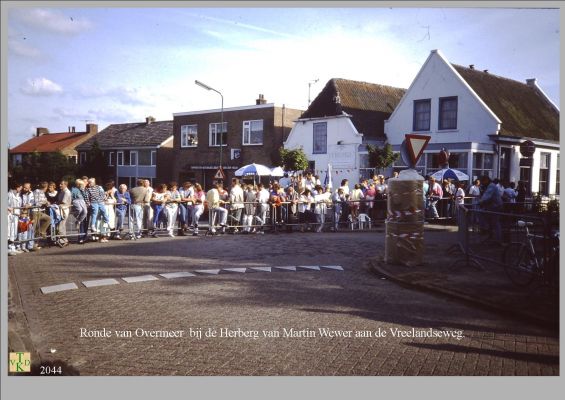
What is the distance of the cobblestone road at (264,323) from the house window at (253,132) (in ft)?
89.2

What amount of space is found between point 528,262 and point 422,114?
19.8 metres

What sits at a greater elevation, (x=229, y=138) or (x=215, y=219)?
(x=229, y=138)

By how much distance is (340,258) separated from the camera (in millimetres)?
10984

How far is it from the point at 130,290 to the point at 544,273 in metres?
6.31

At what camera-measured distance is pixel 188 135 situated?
4184cm

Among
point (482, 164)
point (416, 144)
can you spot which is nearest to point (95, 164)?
point (482, 164)

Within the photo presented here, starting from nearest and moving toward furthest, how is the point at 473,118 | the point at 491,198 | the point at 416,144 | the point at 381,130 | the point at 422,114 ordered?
the point at 416,144, the point at 491,198, the point at 473,118, the point at 422,114, the point at 381,130

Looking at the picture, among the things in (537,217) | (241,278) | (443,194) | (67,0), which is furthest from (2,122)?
(443,194)

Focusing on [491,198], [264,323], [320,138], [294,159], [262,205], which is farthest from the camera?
[320,138]

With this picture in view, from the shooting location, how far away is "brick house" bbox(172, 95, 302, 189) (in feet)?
118

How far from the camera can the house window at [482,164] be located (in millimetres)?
22906

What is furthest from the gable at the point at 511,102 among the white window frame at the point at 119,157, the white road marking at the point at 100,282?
the white window frame at the point at 119,157

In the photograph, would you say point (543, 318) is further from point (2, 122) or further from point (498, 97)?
point (498, 97)

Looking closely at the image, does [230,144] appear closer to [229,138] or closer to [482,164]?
[229,138]
